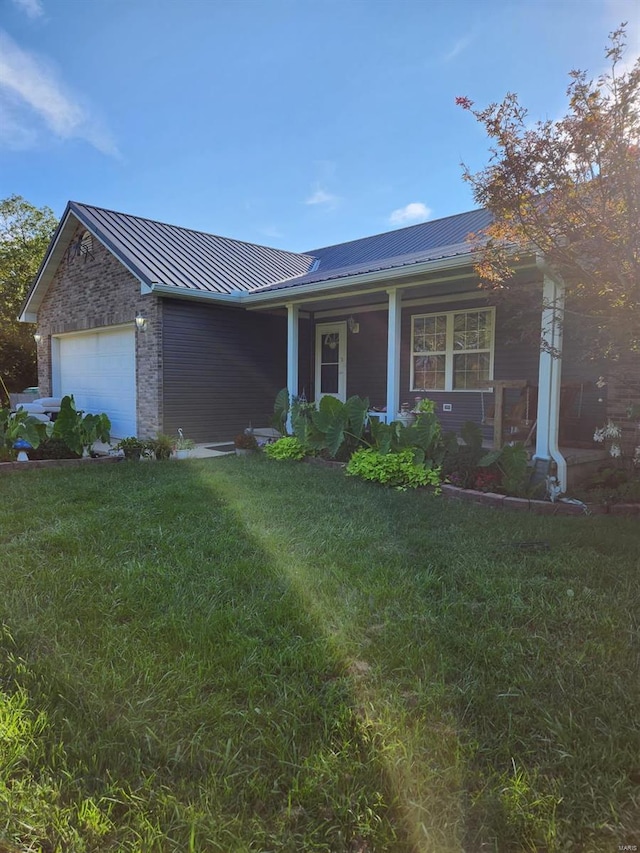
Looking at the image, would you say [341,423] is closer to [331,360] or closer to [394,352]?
[394,352]

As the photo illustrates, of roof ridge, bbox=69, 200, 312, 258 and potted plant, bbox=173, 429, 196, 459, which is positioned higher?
roof ridge, bbox=69, 200, 312, 258

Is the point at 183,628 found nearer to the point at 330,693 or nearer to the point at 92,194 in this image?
the point at 330,693

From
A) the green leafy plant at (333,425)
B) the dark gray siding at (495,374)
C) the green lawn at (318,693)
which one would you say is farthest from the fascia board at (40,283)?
the green lawn at (318,693)

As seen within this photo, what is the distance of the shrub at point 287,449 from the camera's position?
286 inches

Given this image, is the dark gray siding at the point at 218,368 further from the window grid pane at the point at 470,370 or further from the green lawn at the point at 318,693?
the green lawn at the point at 318,693

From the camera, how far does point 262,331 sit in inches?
419

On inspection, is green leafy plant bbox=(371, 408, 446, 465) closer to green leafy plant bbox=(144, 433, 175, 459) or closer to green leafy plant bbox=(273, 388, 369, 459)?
green leafy plant bbox=(273, 388, 369, 459)

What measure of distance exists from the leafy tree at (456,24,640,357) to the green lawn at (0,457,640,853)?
189 cm

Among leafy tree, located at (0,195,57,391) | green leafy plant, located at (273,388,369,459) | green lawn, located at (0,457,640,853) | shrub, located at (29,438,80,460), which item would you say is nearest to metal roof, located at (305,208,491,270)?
green leafy plant, located at (273,388,369,459)

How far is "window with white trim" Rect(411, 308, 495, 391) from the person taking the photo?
8500 mm

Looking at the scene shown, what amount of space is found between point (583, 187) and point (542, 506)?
2.69m

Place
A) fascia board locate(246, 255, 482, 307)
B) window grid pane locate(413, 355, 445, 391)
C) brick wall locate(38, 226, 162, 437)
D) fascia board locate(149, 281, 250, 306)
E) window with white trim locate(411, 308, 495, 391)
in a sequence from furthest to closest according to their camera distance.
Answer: brick wall locate(38, 226, 162, 437), window grid pane locate(413, 355, 445, 391), fascia board locate(149, 281, 250, 306), window with white trim locate(411, 308, 495, 391), fascia board locate(246, 255, 482, 307)

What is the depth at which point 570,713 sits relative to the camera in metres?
1.80

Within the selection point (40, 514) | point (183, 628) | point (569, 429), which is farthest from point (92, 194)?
point (183, 628)
